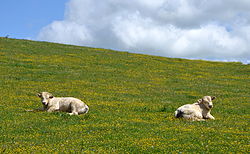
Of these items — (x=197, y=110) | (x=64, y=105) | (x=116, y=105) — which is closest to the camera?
(x=197, y=110)

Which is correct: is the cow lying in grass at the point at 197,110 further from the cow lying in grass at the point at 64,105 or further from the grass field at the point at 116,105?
the cow lying in grass at the point at 64,105

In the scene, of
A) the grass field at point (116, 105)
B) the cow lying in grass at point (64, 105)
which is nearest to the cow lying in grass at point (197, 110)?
the grass field at point (116, 105)

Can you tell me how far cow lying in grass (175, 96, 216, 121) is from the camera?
18516 mm

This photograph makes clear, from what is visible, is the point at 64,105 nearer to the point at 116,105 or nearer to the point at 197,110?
the point at 116,105

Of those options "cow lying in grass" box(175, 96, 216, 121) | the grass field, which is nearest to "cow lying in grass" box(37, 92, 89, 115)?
the grass field

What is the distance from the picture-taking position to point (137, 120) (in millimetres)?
18031

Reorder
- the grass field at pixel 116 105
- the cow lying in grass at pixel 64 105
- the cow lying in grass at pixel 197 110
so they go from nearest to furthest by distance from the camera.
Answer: the grass field at pixel 116 105
the cow lying in grass at pixel 197 110
the cow lying in grass at pixel 64 105

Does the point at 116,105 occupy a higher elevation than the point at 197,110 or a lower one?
higher

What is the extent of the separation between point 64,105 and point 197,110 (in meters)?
7.33

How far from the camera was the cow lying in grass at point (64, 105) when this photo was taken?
62.4 feet

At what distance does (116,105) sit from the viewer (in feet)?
76.6

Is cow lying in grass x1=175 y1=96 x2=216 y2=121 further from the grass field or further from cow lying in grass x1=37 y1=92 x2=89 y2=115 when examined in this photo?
cow lying in grass x1=37 y1=92 x2=89 y2=115

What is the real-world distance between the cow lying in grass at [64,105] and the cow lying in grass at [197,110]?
5268 millimetres

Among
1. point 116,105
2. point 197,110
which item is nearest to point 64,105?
point 116,105
